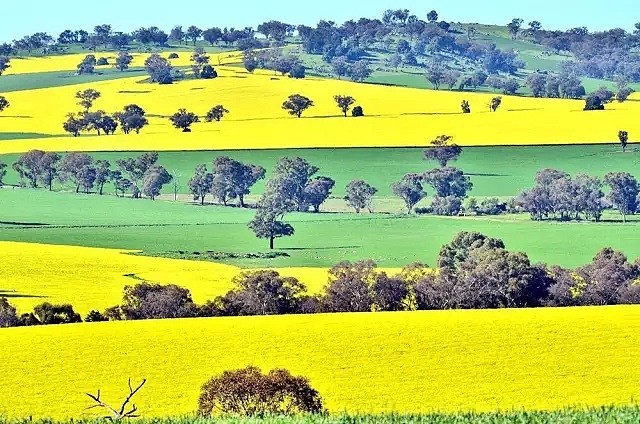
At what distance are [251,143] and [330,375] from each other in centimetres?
9265

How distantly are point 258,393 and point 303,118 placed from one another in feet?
370

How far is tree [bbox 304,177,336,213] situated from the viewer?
9838cm

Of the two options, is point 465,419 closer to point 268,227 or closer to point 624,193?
point 268,227

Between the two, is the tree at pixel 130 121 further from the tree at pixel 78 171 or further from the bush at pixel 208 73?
the bush at pixel 208 73

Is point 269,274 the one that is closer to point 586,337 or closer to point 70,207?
point 586,337

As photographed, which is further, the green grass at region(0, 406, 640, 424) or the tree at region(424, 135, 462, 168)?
the tree at region(424, 135, 462, 168)

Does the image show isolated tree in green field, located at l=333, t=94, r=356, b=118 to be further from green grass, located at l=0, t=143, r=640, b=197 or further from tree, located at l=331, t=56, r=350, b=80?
tree, located at l=331, t=56, r=350, b=80

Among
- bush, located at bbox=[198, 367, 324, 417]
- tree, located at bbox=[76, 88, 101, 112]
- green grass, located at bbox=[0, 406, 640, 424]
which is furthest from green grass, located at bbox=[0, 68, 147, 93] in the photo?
green grass, located at bbox=[0, 406, 640, 424]

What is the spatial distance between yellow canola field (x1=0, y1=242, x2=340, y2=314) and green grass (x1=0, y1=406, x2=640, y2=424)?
34049 millimetres

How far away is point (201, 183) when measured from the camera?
4058 inches

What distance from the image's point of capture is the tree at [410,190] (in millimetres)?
100188

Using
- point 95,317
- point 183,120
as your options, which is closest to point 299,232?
point 95,317

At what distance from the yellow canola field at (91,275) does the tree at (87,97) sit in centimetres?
8001

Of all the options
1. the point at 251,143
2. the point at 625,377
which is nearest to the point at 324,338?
the point at 625,377
